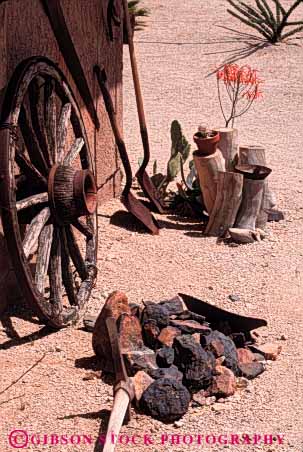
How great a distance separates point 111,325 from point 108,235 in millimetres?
2260

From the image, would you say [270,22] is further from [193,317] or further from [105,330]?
[105,330]

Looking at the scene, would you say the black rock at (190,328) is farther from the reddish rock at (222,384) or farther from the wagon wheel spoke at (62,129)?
the wagon wheel spoke at (62,129)

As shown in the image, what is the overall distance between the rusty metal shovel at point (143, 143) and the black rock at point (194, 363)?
2.27m

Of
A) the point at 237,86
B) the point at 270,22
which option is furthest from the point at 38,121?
the point at 270,22

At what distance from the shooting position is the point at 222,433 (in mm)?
4094

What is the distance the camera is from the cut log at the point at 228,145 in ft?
21.3

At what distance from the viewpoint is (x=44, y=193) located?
4.81 m

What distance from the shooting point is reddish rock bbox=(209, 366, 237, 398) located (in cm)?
432

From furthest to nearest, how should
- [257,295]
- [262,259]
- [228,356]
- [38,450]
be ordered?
[262,259]
[257,295]
[228,356]
[38,450]

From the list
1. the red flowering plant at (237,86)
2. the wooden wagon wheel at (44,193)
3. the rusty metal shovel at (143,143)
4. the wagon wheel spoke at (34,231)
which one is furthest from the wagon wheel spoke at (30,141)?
the red flowering plant at (237,86)

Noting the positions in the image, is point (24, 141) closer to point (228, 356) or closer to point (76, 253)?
point (76, 253)

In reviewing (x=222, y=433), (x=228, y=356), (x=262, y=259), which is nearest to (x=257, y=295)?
(x=262, y=259)

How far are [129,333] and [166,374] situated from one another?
355 mm

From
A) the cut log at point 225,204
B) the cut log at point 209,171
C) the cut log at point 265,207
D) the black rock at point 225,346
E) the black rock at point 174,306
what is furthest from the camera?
the cut log at point 265,207
